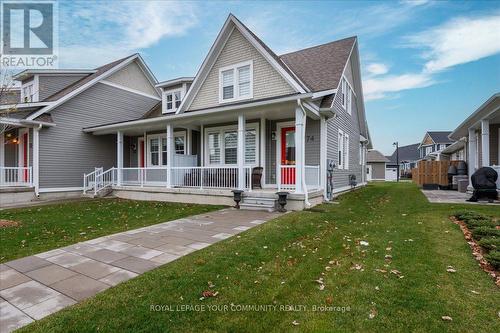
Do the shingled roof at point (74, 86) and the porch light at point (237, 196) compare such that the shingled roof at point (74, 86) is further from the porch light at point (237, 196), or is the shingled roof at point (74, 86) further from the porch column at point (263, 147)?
the porch light at point (237, 196)

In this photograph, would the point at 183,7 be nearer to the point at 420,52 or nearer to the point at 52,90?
the point at 52,90

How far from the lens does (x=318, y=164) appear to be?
35.7ft

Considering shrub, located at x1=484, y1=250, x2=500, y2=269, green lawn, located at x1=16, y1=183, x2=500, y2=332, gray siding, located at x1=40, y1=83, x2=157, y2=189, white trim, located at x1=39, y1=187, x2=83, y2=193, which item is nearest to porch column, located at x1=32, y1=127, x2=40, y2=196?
gray siding, located at x1=40, y1=83, x2=157, y2=189

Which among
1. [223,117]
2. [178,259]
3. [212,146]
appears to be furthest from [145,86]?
[178,259]

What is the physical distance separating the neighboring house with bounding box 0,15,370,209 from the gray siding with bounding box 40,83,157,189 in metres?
0.11

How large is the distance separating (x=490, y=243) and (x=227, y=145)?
9.63 meters

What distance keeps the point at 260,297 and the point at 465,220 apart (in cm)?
607

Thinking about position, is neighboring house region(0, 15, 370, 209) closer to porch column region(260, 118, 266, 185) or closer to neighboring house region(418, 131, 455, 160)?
porch column region(260, 118, 266, 185)

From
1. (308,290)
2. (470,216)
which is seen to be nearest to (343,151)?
(470,216)

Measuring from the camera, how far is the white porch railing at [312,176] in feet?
31.7

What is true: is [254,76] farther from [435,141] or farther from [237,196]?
[435,141]

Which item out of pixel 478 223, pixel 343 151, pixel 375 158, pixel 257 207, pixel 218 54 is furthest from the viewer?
pixel 375 158

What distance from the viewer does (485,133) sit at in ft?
35.6

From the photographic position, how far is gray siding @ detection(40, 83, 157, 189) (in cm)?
1366
